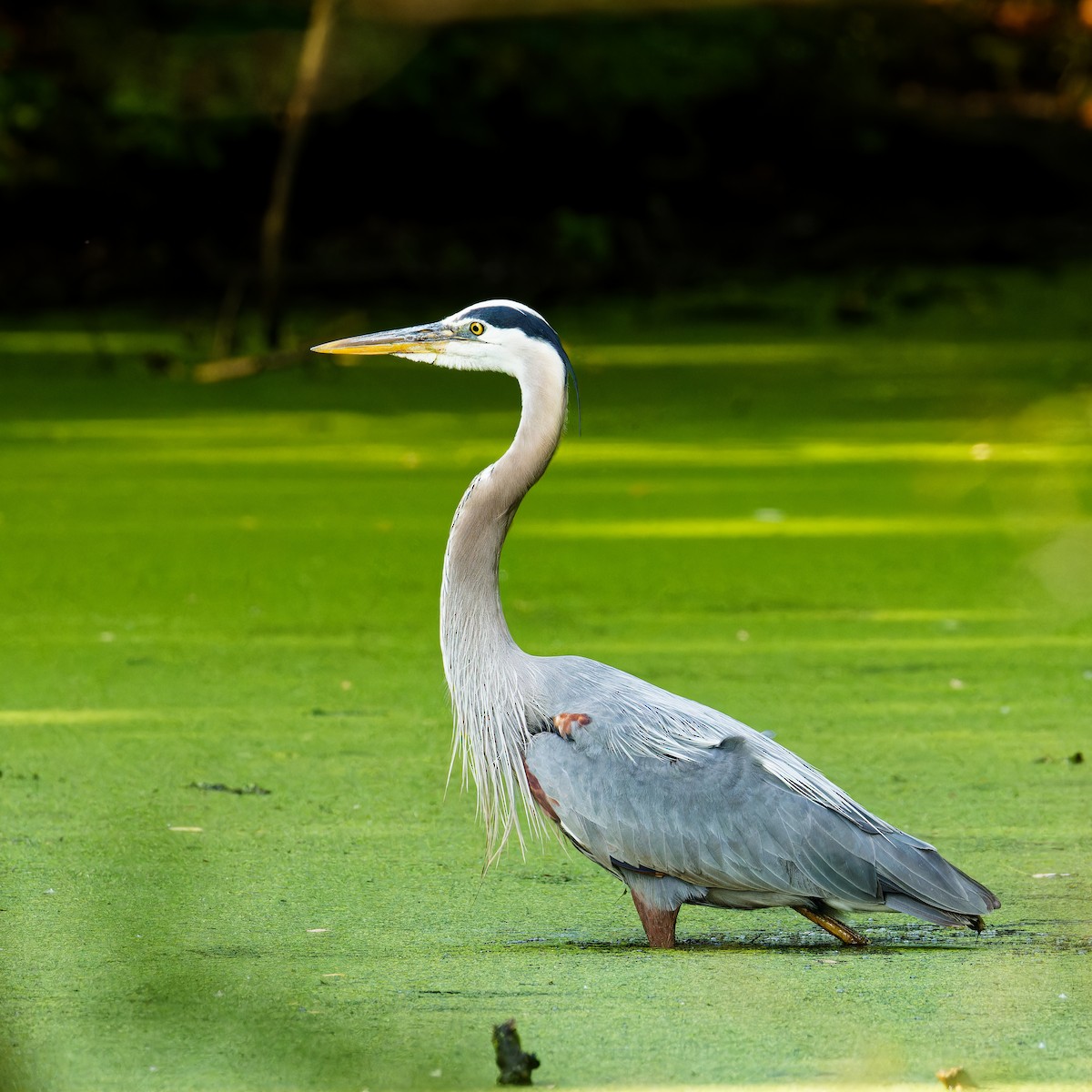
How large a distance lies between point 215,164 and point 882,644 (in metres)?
13.8

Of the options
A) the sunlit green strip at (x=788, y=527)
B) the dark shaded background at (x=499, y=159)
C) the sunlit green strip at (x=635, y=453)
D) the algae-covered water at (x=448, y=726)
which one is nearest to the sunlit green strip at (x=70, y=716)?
the algae-covered water at (x=448, y=726)

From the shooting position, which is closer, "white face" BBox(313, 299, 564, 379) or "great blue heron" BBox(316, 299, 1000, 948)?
"great blue heron" BBox(316, 299, 1000, 948)

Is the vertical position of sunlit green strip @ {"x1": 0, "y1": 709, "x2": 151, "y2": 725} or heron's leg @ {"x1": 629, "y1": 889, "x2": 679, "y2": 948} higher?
heron's leg @ {"x1": 629, "y1": 889, "x2": 679, "y2": 948}

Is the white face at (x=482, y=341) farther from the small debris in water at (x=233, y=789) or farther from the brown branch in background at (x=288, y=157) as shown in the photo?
the brown branch in background at (x=288, y=157)

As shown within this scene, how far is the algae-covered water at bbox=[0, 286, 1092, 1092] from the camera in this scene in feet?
9.19

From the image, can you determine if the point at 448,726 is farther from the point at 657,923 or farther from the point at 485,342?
the point at 657,923

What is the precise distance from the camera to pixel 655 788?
3236mm

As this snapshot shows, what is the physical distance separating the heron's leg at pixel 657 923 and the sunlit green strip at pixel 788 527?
4174 millimetres

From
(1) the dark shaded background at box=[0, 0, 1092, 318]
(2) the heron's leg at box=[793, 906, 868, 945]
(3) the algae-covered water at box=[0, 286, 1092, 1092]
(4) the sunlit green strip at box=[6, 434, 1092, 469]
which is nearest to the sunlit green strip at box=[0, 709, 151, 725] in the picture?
(3) the algae-covered water at box=[0, 286, 1092, 1092]

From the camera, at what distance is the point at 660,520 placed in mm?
7746

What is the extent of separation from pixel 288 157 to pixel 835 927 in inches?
470

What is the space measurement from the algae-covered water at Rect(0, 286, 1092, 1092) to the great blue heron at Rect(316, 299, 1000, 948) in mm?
100

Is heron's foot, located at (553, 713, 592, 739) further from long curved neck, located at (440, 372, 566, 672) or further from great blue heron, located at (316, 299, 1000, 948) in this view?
long curved neck, located at (440, 372, 566, 672)

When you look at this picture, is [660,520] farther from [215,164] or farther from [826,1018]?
[215,164]
